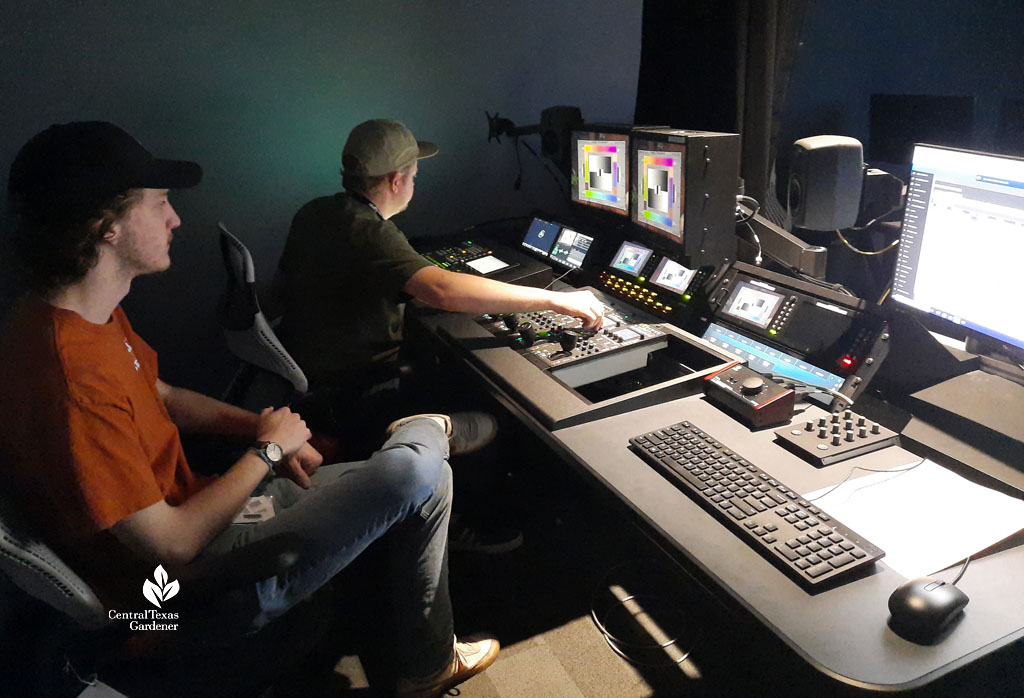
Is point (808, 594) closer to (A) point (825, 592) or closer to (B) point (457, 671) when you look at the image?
(A) point (825, 592)

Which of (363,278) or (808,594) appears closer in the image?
(808,594)

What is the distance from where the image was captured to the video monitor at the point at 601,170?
198cm

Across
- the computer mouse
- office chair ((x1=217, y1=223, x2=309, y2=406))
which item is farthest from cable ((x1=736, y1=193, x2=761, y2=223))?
office chair ((x1=217, y1=223, x2=309, y2=406))

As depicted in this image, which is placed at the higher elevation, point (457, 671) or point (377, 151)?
point (377, 151)

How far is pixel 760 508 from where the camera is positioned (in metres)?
1.07

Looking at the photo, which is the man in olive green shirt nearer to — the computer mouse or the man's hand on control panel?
the man's hand on control panel

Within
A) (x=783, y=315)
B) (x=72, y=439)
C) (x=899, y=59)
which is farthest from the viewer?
(x=899, y=59)

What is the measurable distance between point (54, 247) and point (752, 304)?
4.79ft

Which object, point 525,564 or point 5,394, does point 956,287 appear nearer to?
point 525,564

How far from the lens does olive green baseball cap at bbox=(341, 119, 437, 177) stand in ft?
6.56

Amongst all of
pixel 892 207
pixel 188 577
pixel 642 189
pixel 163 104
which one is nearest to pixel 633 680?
pixel 188 577

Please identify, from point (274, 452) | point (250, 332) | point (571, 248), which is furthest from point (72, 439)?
point (571, 248)

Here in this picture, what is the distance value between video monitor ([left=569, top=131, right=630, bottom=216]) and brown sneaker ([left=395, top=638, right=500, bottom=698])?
1.28 m

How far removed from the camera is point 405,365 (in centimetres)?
213
